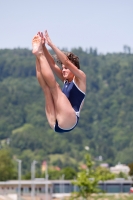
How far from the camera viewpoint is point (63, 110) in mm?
9719

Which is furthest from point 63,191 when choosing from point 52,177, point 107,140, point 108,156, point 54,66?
point 54,66

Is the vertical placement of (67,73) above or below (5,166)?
above

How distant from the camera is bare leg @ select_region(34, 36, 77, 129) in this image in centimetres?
943

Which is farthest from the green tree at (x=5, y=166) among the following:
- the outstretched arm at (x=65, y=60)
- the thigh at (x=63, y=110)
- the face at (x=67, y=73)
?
the outstretched arm at (x=65, y=60)

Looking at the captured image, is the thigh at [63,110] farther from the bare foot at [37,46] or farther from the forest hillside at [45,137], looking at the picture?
the forest hillside at [45,137]

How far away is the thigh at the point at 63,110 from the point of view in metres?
9.68

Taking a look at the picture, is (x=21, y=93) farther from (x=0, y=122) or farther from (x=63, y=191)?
(x=63, y=191)

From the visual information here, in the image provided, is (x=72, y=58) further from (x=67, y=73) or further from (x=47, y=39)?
(x=47, y=39)


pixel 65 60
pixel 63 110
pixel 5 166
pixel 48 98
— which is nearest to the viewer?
pixel 65 60

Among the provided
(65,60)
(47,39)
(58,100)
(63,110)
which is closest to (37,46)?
(47,39)

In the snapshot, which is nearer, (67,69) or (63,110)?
(63,110)

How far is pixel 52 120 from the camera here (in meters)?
9.96

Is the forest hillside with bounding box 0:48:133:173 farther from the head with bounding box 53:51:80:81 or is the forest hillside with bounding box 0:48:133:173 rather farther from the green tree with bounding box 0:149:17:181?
the head with bounding box 53:51:80:81

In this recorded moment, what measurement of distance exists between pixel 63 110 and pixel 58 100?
0.15m
